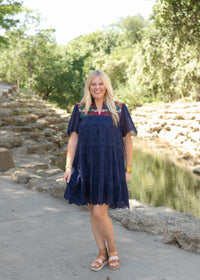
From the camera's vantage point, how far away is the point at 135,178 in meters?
9.39

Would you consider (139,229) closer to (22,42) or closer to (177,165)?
(177,165)

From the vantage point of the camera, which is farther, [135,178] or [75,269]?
[135,178]

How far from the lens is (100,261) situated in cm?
266

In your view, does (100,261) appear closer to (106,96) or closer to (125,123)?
(125,123)

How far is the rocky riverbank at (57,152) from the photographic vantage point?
3.48m

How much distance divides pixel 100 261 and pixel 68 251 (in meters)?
0.40

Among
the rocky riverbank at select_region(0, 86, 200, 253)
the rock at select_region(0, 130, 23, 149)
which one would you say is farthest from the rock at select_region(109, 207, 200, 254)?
the rock at select_region(0, 130, 23, 149)

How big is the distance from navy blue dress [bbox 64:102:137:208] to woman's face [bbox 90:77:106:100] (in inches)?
4.2

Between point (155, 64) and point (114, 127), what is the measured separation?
16.6m

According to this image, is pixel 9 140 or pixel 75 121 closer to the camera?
pixel 75 121

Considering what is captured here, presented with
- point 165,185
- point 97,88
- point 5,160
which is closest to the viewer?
point 97,88

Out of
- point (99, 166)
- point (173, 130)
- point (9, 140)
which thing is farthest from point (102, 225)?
point (173, 130)

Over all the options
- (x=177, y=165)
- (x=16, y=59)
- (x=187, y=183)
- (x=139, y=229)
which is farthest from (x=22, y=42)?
(x=139, y=229)

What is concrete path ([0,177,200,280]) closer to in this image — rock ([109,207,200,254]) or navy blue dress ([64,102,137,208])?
rock ([109,207,200,254])
